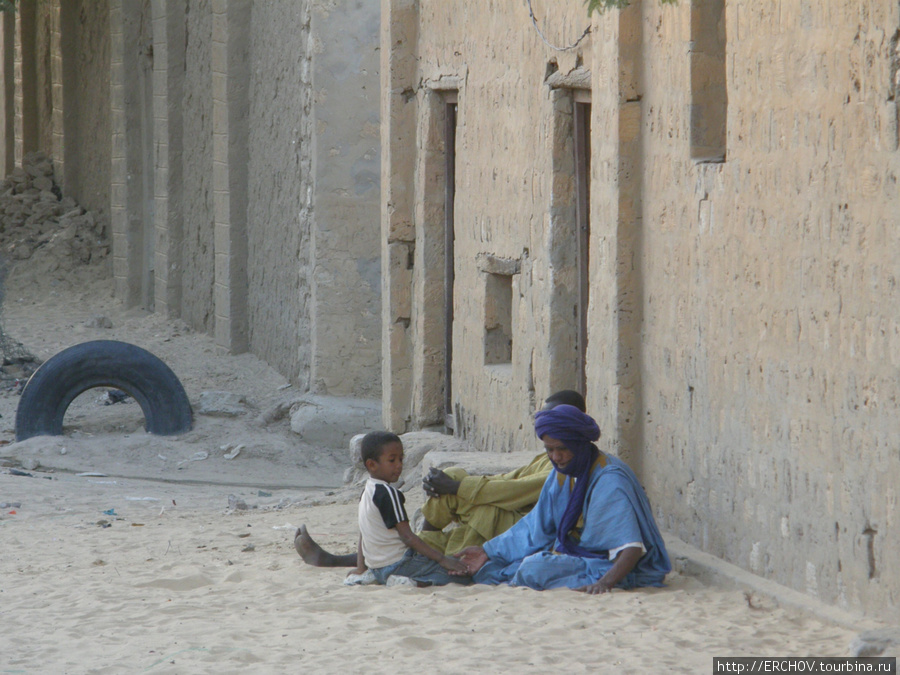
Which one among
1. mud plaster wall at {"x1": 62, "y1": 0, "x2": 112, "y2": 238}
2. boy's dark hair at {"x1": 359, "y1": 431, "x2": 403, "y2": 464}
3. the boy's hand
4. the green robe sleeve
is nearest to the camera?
boy's dark hair at {"x1": 359, "y1": 431, "x2": 403, "y2": 464}

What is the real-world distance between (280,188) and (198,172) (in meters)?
2.76

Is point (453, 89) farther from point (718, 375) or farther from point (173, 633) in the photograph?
point (173, 633)

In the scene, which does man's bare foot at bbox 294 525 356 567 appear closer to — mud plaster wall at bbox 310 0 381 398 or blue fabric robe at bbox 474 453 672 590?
blue fabric robe at bbox 474 453 672 590

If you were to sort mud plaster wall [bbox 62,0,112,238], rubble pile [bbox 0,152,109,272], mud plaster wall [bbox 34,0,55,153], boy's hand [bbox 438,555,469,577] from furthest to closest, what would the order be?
1. mud plaster wall [bbox 34,0,55,153]
2. rubble pile [bbox 0,152,109,272]
3. mud plaster wall [bbox 62,0,112,238]
4. boy's hand [bbox 438,555,469,577]

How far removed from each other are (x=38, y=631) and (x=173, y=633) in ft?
1.72

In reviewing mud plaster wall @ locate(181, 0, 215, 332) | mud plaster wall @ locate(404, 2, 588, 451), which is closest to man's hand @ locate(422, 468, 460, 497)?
mud plaster wall @ locate(404, 2, 588, 451)

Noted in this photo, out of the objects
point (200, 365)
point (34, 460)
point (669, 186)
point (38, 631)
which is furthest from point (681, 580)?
point (200, 365)

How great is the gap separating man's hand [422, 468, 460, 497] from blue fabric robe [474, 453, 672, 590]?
515 millimetres

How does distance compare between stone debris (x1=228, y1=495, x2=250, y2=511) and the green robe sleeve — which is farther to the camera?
stone debris (x1=228, y1=495, x2=250, y2=511)

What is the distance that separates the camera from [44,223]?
1756 centimetres

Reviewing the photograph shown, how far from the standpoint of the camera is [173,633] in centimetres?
456

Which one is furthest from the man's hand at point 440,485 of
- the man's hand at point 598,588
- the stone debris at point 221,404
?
the stone debris at point 221,404

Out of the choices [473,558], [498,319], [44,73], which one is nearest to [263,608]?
[473,558]

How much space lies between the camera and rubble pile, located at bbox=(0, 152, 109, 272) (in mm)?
17000
